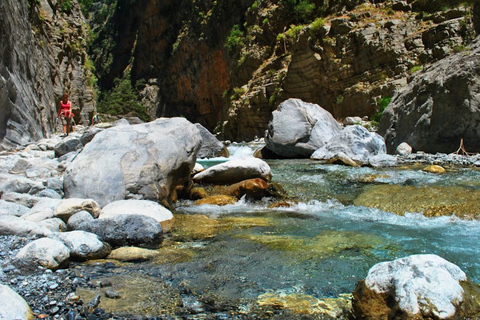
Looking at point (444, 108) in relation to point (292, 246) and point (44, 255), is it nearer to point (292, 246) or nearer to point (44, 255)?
point (292, 246)

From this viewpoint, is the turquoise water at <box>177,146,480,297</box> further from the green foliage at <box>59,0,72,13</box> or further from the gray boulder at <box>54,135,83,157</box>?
the green foliage at <box>59,0,72,13</box>

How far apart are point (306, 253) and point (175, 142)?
11.5 ft

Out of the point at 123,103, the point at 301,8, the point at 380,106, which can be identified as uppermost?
the point at 301,8

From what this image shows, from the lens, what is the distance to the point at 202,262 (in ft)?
11.6

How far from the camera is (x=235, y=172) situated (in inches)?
289

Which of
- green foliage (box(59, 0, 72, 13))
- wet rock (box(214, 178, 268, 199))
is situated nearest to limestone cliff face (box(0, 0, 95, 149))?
green foliage (box(59, 0, 72, 13))

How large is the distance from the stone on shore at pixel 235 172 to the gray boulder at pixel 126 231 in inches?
126

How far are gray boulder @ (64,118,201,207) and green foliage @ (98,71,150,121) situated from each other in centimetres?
3398

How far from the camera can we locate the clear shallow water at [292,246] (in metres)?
2.98

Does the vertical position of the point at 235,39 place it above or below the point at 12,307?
above

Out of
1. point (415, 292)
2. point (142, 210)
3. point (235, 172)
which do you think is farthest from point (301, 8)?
point (415, 292)

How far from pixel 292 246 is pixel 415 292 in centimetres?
179

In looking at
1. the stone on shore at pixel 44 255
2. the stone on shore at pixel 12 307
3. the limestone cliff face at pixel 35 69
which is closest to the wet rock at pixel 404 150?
the stone on shore at pixel 44 255

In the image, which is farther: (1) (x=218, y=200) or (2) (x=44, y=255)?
(1) (x=218, y=200)
